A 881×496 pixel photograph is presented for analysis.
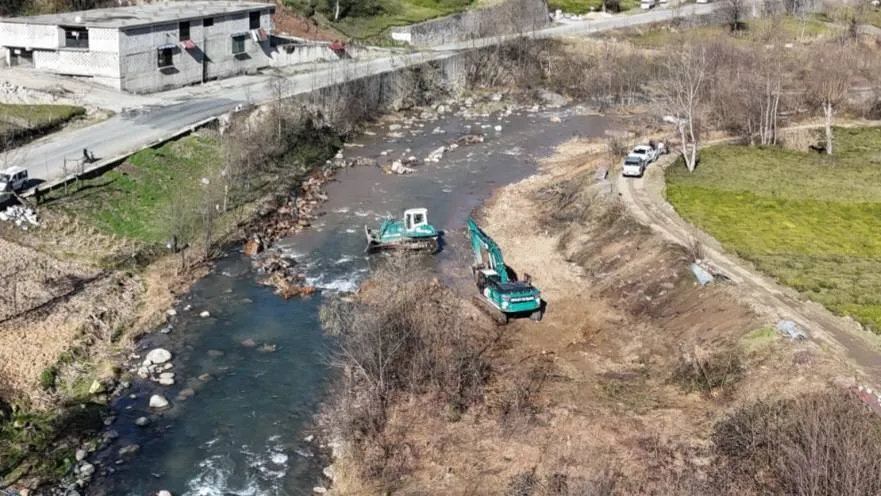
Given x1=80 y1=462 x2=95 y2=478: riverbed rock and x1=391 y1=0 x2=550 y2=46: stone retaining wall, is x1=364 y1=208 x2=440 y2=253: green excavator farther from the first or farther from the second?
x1=391 y1=0 x2=550 y2=46: stone retaining wall

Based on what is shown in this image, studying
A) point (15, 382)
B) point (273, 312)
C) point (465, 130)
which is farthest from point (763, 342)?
point (465, 130)

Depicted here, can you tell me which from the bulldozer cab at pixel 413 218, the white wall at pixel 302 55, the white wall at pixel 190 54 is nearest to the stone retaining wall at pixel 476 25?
the white wall at pixel 302 55

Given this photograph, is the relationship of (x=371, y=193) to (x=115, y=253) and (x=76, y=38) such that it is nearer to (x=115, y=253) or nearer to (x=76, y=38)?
(x=115, y=253)

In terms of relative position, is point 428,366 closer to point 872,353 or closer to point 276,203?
point 872,353

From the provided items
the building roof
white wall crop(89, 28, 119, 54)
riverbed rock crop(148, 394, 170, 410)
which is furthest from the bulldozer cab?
the building roof

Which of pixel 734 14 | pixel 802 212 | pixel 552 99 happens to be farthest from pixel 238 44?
pixel 734 14
